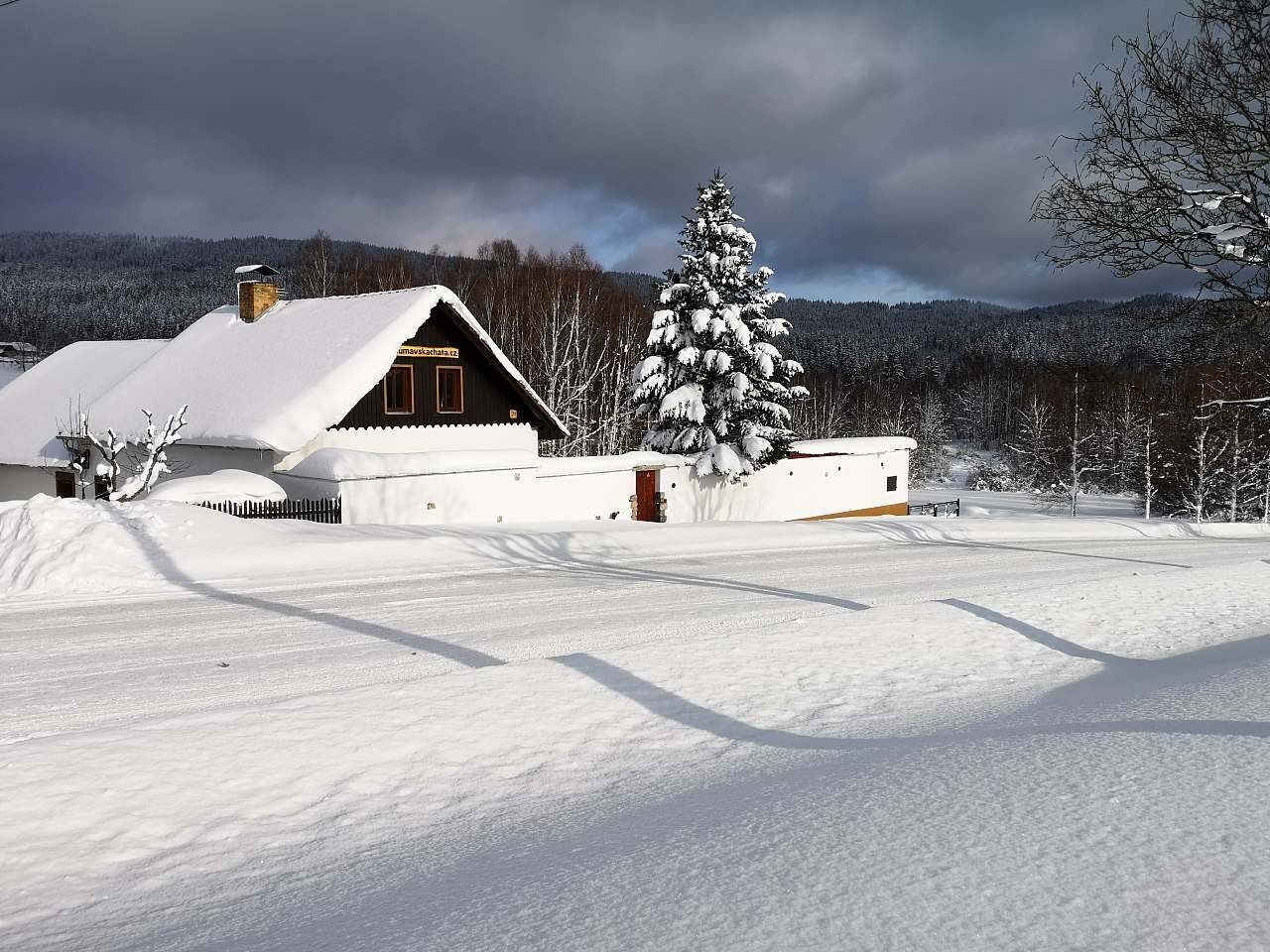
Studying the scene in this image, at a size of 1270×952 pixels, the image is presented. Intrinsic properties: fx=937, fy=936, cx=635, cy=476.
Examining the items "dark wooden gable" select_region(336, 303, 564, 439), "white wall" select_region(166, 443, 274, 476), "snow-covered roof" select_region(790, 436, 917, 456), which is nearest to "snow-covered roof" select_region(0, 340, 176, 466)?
"white wall" select_region(166, 443, 274, 476)

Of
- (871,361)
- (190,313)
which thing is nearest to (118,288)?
(190,313)

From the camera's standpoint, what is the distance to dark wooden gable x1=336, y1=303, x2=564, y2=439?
2547cm

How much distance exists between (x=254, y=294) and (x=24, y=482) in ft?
30.4

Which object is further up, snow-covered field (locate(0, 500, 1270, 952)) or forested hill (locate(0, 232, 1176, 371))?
forested hill (locate(0, 232, 1176, 371))

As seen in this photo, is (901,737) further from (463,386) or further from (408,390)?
(463,386)

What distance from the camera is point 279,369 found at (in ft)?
83.8

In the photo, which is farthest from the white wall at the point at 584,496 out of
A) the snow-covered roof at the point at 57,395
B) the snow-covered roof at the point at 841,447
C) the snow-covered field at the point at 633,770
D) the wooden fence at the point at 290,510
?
the snow-covered field at the point at 633,770

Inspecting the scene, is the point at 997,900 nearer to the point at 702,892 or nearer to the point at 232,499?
the point at 702,892

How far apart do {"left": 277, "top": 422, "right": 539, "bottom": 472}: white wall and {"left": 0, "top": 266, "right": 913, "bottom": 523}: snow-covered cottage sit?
0.14 ft

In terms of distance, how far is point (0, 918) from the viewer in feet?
14.2

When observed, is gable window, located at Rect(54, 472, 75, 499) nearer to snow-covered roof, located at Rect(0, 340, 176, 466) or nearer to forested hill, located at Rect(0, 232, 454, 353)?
snow-covered roof, located at Rect(0, 340, 176, 466)

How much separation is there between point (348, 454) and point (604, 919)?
19.0m

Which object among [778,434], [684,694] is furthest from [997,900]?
[778,434]

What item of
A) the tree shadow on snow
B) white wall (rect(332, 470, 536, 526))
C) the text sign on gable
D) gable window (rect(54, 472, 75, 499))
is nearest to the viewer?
the tree shadow on snow
